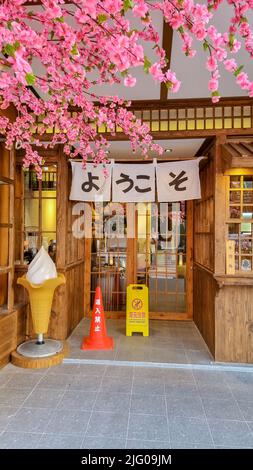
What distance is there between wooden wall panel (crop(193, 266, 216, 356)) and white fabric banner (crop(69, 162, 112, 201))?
6.66ft

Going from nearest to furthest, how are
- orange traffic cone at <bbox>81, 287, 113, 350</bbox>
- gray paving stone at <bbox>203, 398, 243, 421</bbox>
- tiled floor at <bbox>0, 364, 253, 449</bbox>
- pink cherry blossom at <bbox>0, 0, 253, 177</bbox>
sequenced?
pink cherry blossom at <bbox>0, 0, 253, 177</bbox> < tiled floor at <bbox>0, 364, 253, 449</bbox> < gray paving stone at <bbox>203, 398, 243, 421</bbox> < orange traffic cone at <bbox>81, 287, 113, 350</bbox>

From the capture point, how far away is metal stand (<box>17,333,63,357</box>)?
12.4 feet

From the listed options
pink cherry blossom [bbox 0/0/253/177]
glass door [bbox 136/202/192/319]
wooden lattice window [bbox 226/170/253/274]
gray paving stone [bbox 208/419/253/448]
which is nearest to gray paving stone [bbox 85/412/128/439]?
gray paving stone [bbox 208/419/253/448]

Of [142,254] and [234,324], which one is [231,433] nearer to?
[234,324]

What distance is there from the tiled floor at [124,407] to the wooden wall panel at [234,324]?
247 millimetres

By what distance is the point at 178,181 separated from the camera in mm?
4695

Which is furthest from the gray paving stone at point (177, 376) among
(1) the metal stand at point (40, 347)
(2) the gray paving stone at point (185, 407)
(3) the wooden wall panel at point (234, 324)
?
(1) the metal stand at point (40, 347)

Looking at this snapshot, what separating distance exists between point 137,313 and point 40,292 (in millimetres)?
1739

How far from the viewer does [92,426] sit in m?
2.52

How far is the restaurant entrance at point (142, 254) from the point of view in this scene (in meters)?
5.79

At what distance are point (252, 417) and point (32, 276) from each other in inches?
113

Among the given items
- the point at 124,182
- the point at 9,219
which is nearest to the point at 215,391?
the point at 124,182

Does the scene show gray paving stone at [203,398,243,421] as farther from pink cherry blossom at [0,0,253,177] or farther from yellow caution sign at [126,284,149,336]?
pink cherry blossom at [0,0,253,177]
